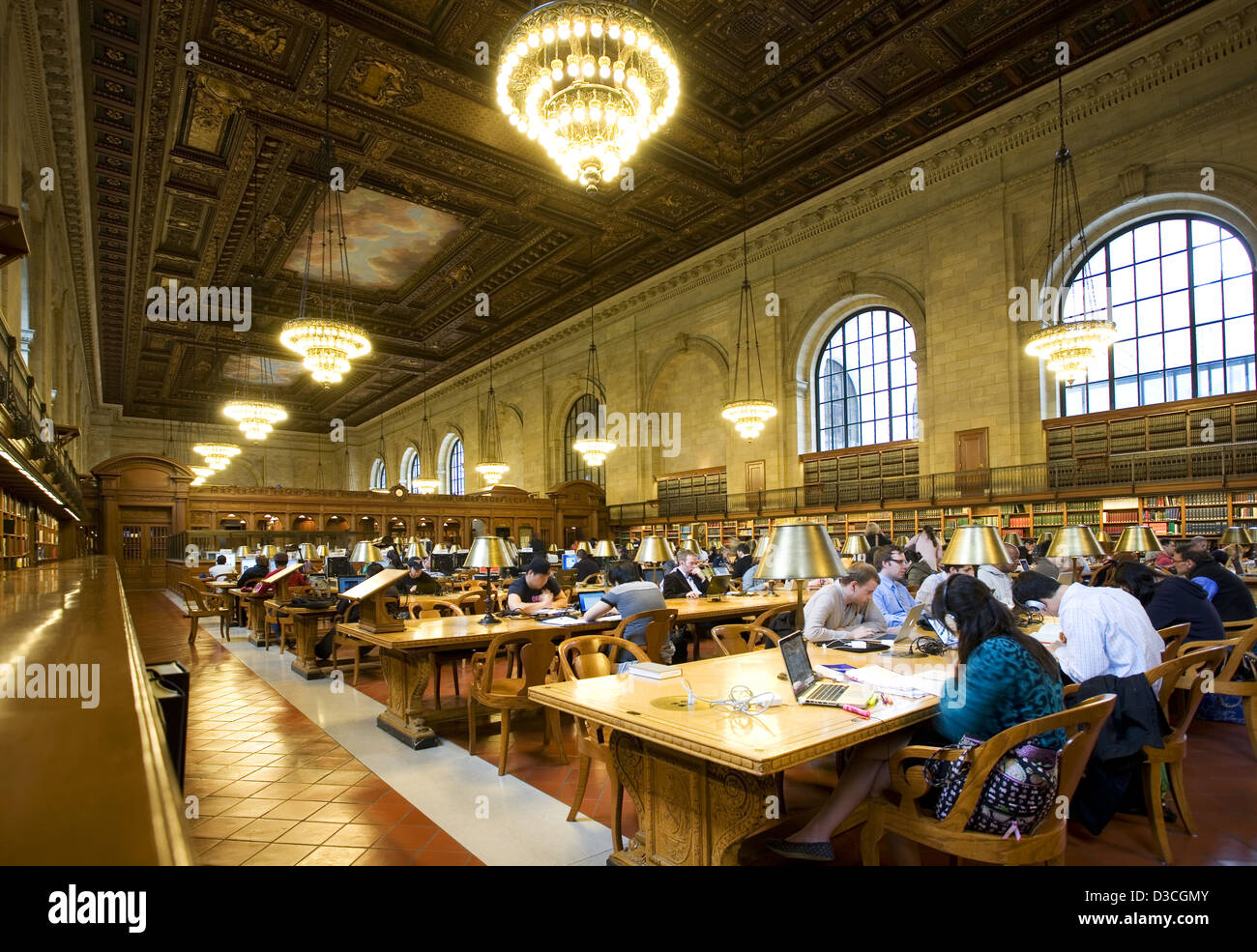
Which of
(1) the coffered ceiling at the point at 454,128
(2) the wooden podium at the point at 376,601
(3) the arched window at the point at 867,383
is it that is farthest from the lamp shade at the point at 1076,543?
(3) the arched window at the point at 867,383

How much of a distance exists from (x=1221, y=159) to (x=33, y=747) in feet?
43.8

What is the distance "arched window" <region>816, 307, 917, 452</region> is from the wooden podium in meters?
11.7

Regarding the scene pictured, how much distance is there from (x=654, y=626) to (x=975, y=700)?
2.72 m

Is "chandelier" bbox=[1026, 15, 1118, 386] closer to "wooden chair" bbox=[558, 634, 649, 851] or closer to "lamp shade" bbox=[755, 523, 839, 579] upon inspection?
"lamp shade" bbox=[755, 523, 839, 579]

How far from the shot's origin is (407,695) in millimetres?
4910

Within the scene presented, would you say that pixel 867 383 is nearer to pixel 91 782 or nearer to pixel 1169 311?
pixel 1169 311

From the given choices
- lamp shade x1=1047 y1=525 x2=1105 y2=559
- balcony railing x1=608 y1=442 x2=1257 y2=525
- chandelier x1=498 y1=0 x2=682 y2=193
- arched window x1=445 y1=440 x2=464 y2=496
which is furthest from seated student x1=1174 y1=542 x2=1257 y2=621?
arched window x1=445 y1=440 x2=464 y2=496

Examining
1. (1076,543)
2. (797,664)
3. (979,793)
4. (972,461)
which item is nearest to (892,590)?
(1076,543)

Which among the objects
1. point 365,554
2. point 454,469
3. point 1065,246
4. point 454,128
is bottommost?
point 365,554

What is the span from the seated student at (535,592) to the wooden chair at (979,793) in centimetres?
391

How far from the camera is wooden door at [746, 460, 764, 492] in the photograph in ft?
51.6

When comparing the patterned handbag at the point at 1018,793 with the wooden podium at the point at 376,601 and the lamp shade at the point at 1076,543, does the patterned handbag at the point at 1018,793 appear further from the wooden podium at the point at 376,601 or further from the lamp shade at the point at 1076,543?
the wooden podium at the point at 376,601

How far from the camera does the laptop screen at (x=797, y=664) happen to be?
2.69m

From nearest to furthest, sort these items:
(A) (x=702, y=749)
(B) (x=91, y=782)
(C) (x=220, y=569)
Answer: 1. (B) (x=91, y=782)
2. (A) (x=702, y=749)
3. (C) (x=220, y=569)
